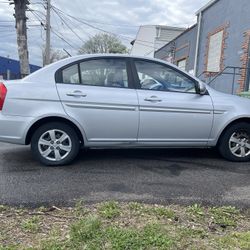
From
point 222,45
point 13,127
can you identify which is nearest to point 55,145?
point 13,127

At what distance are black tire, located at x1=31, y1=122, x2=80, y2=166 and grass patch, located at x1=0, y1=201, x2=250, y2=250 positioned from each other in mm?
1584

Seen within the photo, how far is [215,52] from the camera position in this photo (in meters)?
16.6

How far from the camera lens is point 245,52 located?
1335 centimetres

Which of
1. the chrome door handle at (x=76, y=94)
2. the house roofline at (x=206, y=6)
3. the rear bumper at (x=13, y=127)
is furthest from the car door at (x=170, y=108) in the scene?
the house roofline at (x=206, y=6)

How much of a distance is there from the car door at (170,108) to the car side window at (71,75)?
91 centimetres

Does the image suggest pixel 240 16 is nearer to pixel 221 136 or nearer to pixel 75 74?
pixel 221 136

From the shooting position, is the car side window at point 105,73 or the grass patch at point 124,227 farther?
the car side window at point 105,73

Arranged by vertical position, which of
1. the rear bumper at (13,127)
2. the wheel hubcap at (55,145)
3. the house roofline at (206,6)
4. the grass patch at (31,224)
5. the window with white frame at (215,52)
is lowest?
the grass patch at (31,224)

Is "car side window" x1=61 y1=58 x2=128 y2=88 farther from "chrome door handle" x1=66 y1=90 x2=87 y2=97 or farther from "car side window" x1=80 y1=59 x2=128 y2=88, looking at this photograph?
"chrome door handle" x1=66 y1=90 x2=87 y2=97

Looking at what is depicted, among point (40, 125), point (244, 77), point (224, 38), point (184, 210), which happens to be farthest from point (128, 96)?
point (224, 38)

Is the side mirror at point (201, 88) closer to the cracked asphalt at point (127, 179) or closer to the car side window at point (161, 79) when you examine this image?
the car side window at point (161, 79)

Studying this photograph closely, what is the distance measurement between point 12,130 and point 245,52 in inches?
415

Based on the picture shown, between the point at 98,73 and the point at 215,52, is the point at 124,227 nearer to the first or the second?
the point at 98,73

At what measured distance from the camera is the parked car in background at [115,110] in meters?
5.15
